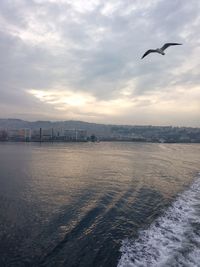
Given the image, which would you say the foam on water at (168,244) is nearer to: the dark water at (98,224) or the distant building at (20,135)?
the dark water at (98,224)

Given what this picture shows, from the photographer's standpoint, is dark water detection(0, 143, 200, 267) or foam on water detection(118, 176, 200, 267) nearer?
foam on water detection(118, 176, 200, 267)

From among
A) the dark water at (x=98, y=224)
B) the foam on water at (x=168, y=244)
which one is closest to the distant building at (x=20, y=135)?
the dark water at (x=98, y=224)

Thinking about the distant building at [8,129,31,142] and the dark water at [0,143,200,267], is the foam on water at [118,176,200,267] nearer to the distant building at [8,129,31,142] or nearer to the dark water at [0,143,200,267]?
the dark water at [0,143,200,267]

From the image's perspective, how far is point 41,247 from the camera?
1034 centimetres

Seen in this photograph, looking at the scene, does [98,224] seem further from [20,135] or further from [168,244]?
[20,135]

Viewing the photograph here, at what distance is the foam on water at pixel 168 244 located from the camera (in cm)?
924

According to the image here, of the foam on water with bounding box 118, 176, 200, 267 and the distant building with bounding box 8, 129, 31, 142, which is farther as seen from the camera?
the distant building with bounding box 8, 129, 31, 142

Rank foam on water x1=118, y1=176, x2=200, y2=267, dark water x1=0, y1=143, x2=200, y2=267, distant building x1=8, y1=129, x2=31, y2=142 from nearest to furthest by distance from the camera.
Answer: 1. foam on water x1=118, y1=176, x2=200, y2=267
2. dark water x1=0, y1=143, x2=200, y2=267
3. distant building x1=8, y1=129, x2=31, y2=142

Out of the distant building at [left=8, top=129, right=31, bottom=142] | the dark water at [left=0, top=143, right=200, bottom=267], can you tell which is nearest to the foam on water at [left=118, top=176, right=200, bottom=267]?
the dark water at [left=0, top=143, right=200, bottom=267]

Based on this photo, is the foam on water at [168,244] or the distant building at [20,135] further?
the distant building at [20,135]

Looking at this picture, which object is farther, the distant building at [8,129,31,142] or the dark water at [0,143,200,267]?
the distant building at [8,129,31,142]

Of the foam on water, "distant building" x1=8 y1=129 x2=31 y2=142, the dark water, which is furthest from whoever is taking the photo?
"distant building" x1=8 y1=129 x2=31 y2=142

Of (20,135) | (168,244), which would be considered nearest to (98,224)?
(168,244)

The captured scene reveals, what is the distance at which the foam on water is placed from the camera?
30.3 feet
